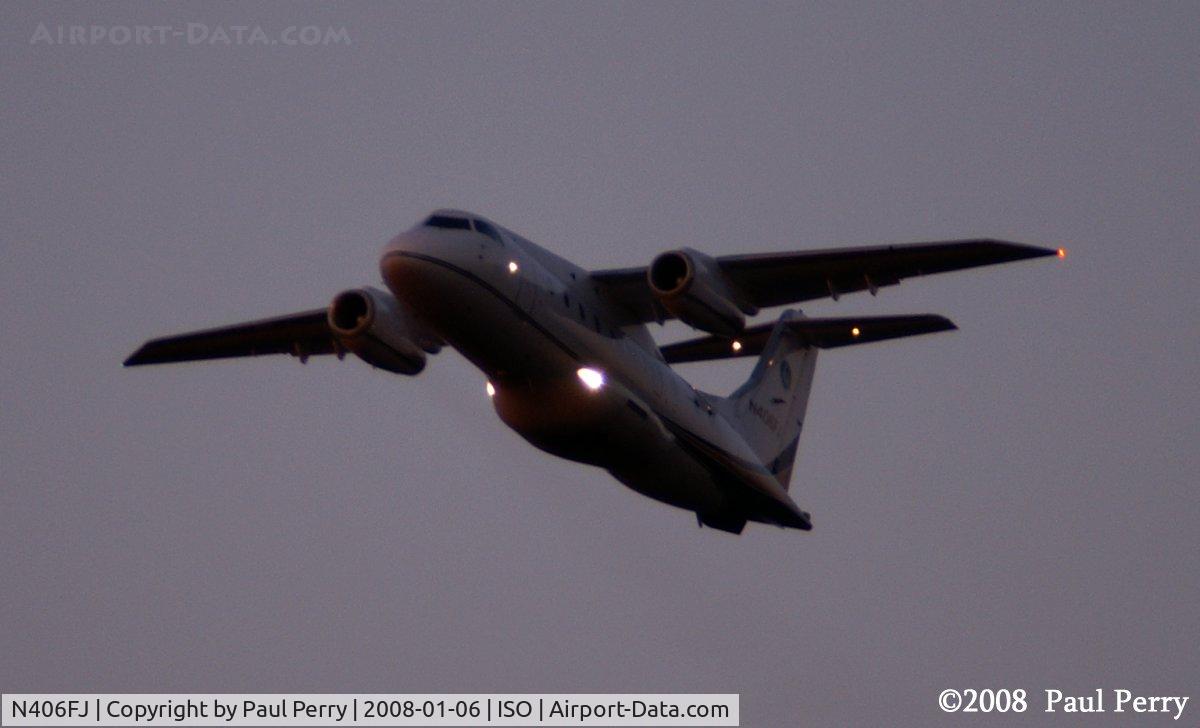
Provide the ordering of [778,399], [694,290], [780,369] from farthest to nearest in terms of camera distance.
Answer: [780,369] → [778,399] → [694,290]

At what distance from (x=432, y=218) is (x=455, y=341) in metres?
1.18

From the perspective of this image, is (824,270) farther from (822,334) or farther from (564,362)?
(822,334)

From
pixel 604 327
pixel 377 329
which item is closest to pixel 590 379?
pixel 604 327

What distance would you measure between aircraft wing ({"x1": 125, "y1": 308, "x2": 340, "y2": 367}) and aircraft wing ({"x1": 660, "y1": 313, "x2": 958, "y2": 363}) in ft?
13.4

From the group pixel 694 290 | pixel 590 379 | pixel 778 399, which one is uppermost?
pixel 778 399

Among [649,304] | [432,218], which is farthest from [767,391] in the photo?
[432,218]

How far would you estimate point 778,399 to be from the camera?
20.5 m

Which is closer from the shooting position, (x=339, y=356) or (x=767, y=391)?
(x=339, y=356)

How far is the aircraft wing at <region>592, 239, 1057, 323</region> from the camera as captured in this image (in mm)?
15055

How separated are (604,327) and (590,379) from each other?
2.50ft

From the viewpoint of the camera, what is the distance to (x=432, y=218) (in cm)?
1488

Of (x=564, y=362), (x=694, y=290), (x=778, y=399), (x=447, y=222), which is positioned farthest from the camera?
(x=778, y=399)

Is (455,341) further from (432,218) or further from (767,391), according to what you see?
(767,391)

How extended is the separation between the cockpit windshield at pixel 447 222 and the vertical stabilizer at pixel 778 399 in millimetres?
5534
